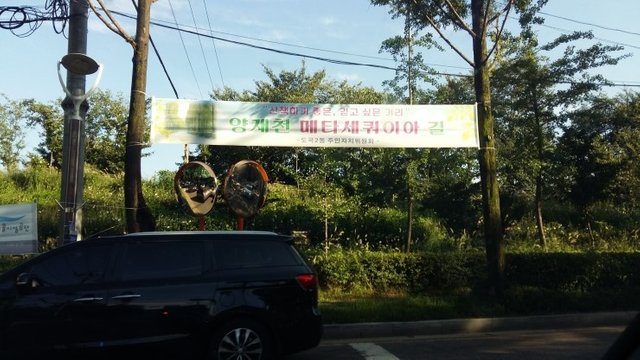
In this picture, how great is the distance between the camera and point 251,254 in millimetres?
7012

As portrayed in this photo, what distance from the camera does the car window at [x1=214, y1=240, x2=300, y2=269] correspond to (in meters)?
6.91

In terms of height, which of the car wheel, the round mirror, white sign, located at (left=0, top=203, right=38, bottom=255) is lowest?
the car wheel

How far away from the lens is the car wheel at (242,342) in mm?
6516

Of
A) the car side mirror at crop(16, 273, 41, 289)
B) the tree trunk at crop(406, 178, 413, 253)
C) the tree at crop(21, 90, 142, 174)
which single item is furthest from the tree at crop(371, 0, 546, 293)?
the tree at crop(21, 90, 142, 174)

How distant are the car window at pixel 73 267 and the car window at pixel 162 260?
0.28 metres

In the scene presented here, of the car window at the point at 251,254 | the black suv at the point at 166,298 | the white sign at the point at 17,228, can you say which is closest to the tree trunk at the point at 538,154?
the car window at the point at 251,254

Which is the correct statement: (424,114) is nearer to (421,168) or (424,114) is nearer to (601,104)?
(421,168)

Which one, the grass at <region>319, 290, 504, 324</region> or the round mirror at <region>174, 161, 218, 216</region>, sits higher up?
the round mirror at <region>174, 161, 218, 216</region>

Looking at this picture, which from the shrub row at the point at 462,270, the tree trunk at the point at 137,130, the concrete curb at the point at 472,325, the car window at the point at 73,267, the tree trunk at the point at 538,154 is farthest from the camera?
the tree trunk at the point at 538,154

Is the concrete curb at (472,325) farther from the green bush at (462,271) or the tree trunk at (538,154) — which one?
the tree trunk at (538,154)

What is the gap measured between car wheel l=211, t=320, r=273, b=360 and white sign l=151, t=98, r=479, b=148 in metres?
6.21

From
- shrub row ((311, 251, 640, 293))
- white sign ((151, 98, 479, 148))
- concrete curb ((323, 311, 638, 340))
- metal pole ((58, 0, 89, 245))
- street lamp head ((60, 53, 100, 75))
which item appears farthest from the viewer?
shrub row ((311, 251, 640, 293))

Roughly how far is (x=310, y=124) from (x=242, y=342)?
6.67 metres

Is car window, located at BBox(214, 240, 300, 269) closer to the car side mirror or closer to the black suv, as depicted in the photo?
the black suv
